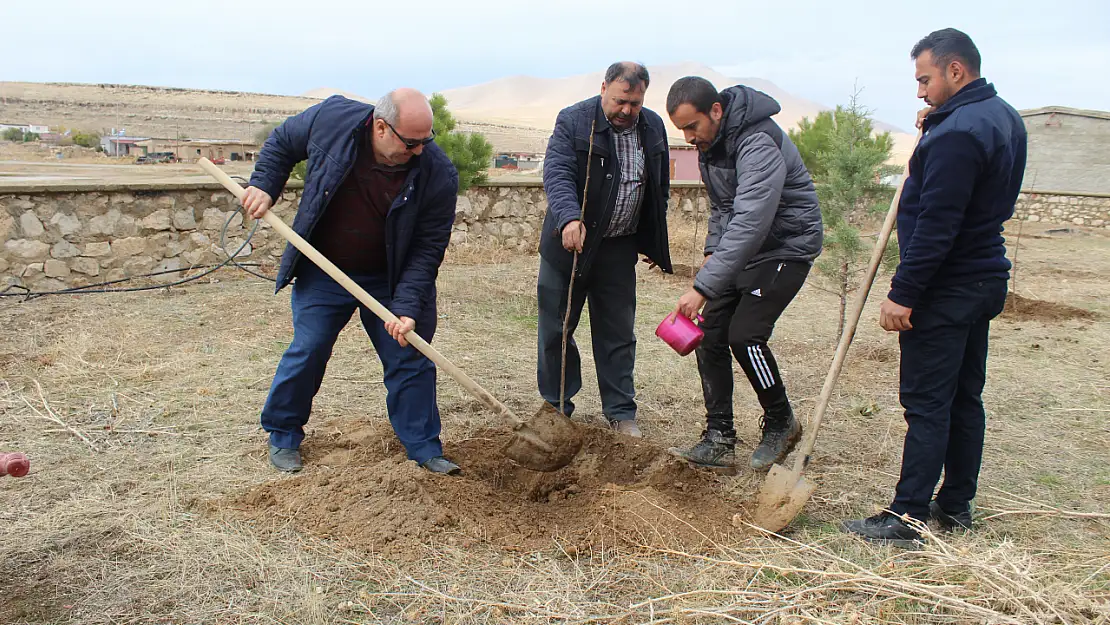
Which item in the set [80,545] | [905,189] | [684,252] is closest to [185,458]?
[80,545]

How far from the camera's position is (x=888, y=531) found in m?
2.98

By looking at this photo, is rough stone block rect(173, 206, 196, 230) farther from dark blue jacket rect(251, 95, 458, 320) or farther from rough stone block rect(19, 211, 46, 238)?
dark blue jacket rect(251, 95, 458, 320)

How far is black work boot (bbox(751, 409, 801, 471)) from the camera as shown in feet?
12.3

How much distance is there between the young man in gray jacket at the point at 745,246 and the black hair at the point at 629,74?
416 mm

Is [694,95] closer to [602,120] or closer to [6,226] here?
[602,120]

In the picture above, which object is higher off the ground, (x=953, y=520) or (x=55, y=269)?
(x=55, y=269)

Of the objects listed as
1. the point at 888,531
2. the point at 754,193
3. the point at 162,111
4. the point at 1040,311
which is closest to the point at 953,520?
the point at 888,531

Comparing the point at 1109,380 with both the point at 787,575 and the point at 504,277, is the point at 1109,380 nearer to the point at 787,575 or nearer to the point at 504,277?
the point at 787,575

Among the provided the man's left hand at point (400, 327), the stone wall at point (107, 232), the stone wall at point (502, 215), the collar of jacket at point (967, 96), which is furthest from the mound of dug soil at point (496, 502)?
the stone wall at point (502, 215)


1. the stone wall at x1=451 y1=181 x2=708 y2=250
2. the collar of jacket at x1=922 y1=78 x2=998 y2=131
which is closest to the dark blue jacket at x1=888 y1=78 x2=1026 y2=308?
the collar of jacket at x1=922 y1=78 x2=998 y2=131

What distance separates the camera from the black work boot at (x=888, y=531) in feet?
9.68

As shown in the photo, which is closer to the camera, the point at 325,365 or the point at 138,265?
the point at 325,365

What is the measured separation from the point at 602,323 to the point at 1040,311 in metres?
5.80

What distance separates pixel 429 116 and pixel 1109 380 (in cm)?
513
